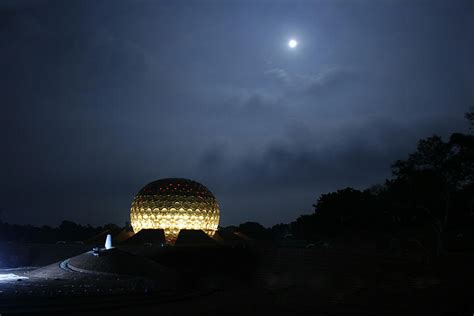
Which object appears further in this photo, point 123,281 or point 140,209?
point 140,209

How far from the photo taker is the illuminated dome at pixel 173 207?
50250 millimetres

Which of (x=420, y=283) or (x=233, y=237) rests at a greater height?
(x=233, y=237)

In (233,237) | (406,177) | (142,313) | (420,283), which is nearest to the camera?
(142,313)

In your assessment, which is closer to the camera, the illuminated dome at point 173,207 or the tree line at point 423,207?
the tree line at point 423,207

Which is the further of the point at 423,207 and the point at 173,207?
the point at 173,207

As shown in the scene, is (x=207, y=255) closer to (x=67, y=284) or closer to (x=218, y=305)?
(x=67, y=284)

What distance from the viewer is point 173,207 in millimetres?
50125

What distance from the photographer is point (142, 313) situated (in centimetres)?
1709

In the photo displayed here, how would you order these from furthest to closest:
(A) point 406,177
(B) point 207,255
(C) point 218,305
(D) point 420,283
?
(A) point 406,177 < (B) point 207,255 < (D) point 420,283 < (C) point 218,305

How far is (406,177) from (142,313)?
29.3 m

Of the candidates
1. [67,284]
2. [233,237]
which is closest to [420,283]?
[67,284]

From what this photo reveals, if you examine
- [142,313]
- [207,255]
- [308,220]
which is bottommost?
[142,313]

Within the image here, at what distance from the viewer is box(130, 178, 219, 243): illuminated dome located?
165ft

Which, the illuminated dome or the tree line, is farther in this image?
the illuminated dome
